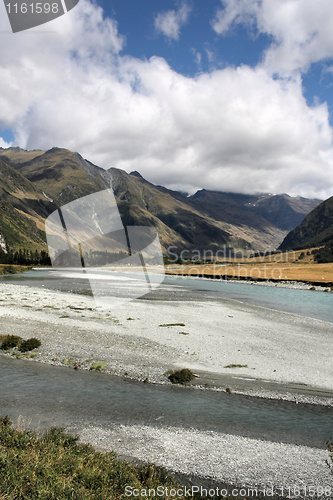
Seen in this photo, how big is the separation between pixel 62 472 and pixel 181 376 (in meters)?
10.2

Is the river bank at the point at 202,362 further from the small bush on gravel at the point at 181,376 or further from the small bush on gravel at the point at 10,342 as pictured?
the small bush on gravel at the point at 10,342

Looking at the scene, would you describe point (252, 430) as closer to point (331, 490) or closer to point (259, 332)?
point (331, 490)

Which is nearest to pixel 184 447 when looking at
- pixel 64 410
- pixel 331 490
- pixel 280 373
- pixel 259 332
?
pixel 331 490

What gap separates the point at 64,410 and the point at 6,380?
520 cm

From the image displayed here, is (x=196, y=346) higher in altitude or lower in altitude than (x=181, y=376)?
lower

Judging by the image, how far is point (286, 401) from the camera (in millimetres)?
14438

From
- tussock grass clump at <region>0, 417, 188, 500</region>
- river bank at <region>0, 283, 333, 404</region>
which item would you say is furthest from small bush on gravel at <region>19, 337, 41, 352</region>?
tussock grass clump at <region>0, 417, 188, 500</region>

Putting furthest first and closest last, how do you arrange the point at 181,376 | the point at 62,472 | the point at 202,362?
Answer: the point at 202,362, the point at 181,376, the point at 62,472

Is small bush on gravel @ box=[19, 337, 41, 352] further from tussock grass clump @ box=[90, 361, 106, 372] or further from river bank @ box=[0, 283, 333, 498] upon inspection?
tussock grass clump @ box=[90, 361, 106, 372]

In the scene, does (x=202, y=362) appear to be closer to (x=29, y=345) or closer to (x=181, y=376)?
(x=181, y=376)

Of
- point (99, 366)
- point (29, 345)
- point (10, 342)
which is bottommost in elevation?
point (99, 366)

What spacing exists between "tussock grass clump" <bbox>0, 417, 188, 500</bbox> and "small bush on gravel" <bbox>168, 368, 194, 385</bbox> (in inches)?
302

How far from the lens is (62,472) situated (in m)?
7.16

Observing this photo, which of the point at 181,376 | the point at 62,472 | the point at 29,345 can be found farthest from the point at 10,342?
the point at 62,472
